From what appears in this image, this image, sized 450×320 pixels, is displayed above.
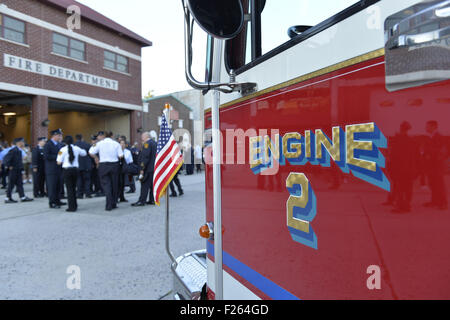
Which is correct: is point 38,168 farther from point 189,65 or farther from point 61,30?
point 61,30

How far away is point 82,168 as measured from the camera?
8734 millimetres

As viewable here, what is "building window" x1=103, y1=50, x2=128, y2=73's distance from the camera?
58.5 feet

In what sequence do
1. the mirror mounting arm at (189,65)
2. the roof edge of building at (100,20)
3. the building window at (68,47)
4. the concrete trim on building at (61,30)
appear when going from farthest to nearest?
the building window at (68,47) → the roof edge of building at (100,20) → the concrete trim on building at (61,30) → the mirror mounting arm at (189,65)

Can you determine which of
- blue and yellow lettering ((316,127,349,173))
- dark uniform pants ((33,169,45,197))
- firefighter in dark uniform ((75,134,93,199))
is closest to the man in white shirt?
firefighter in dark uniform ((75,134,93,199))

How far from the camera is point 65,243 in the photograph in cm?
452

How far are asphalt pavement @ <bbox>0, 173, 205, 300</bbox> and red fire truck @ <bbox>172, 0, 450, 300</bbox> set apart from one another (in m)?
2.00

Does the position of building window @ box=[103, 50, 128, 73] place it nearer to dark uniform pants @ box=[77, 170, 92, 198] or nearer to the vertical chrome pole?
dark uniform pants @ box=[77, 170, 92, 198]

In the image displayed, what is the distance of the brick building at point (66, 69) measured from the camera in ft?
44.8

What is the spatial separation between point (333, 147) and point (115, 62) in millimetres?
19339

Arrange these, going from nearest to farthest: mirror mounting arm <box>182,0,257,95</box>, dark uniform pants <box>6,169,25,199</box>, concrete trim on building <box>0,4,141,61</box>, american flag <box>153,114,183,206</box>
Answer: mirror mounting arm <box>182,0,257,95</box> → american flag <box>153,114,183,206</box> → dark uniform pants <box>6,169,25,199</box> → concrete trim on building <box>0,4,141,61</box>

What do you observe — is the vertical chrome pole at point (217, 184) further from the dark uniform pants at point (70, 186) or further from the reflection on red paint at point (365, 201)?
the dark uniform pants at point (70, 186)

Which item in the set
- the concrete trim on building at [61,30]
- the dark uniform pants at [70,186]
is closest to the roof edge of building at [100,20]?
the concrete trim on building at [61,30]
